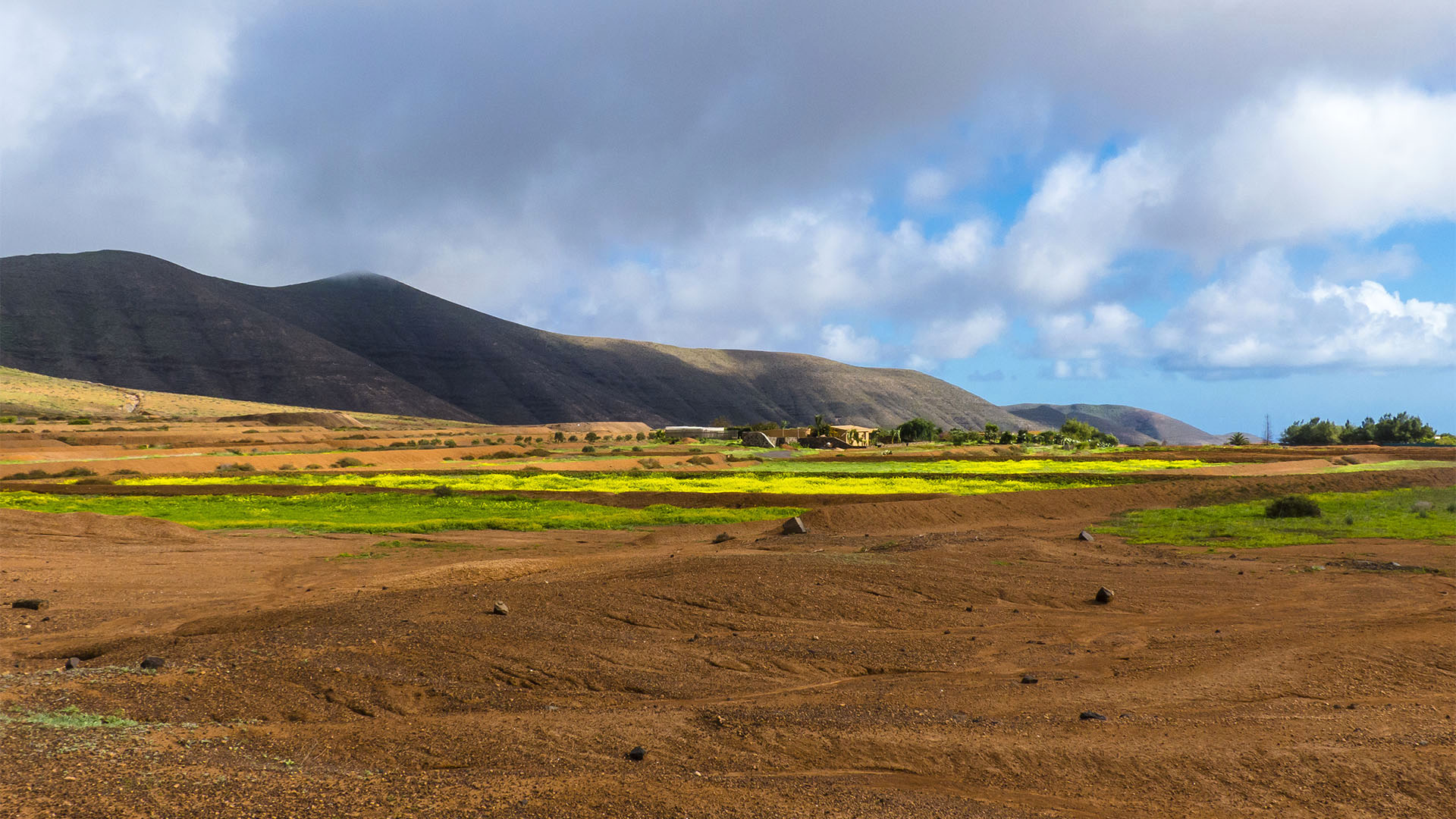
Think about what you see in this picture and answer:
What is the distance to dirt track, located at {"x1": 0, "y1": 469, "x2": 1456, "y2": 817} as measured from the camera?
6.60 meters

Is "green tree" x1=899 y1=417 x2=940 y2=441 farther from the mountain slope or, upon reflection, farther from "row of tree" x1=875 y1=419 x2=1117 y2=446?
the mountain slope

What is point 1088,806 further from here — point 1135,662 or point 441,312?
point 441,312

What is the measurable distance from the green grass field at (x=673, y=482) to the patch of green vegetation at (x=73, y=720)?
28127 mm

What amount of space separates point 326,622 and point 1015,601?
10.4 m

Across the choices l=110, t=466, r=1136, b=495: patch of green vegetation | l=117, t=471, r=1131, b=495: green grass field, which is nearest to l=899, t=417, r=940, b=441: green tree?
l=110, t=466, r=1136, b=495: patch of green vegetation

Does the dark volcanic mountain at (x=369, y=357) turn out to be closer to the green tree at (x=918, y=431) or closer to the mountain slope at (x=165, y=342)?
the mountain slope at (x=165, y=342)

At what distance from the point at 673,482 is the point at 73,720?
116 feet

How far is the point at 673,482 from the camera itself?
42.9 meters

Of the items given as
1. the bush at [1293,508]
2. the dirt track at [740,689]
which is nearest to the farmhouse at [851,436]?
the bush at [1293,508]

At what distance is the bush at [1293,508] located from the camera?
26.8m

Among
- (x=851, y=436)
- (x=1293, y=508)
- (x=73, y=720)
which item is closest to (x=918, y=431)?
(x=851, y=436)

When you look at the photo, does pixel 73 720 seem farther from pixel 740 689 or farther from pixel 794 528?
pixel 794 528

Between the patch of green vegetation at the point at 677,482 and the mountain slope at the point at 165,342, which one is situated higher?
the mountain slope at the point at 165,342

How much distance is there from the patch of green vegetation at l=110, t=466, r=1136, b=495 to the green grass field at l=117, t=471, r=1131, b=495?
0.04m
